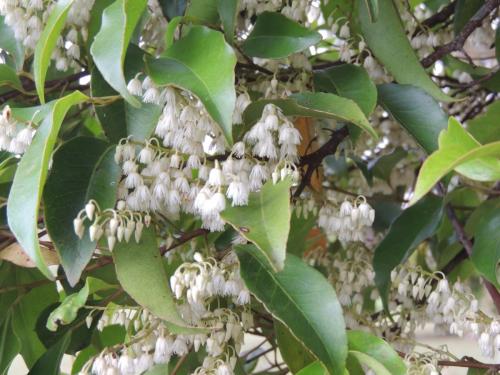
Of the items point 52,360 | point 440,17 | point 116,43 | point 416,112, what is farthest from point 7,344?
point 440,17

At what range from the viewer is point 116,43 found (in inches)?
28.4

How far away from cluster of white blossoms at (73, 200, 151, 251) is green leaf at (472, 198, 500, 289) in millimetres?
473

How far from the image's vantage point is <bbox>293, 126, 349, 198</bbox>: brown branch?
98 cm

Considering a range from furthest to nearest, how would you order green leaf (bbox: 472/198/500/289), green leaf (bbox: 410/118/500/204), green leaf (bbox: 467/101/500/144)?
green leaf (bbox: 467/101/500/144)
green leaf (bbox: 472/198/500/289)
green leaf (bbox: 410/118/500/204)

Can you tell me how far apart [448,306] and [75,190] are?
52 cm

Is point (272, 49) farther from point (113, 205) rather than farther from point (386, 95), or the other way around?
point (113, 205)

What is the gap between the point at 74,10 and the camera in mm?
1003

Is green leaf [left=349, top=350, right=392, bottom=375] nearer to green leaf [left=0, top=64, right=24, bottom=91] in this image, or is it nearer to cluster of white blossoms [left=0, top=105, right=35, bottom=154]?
cluster of white blossoms [left=0, top=105, right=35, bottom=154]

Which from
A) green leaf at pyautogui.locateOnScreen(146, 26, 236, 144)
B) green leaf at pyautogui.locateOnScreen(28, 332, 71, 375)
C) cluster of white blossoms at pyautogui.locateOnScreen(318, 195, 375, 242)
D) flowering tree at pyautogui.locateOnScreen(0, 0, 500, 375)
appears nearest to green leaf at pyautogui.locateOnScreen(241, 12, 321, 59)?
flowering tree at pyautogui.locateOnScreen(0, 0, 500, 375)

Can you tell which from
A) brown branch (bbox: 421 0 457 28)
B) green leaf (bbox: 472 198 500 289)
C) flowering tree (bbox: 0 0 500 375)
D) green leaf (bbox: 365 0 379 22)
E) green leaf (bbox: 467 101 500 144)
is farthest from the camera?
brown branch (bbox: 421 0 457 28)

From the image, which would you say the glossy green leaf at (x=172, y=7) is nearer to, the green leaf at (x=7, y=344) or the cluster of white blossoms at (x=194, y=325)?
the cluster of white blossoms at (x=194, y=325)

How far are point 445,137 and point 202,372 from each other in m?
0.40

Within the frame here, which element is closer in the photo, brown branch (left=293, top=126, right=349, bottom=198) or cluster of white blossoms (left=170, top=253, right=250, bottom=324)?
cluster of white blossoms (left=170, top=253, right=250, bottom=324)

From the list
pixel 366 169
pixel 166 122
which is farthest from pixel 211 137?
pixel 366 169
